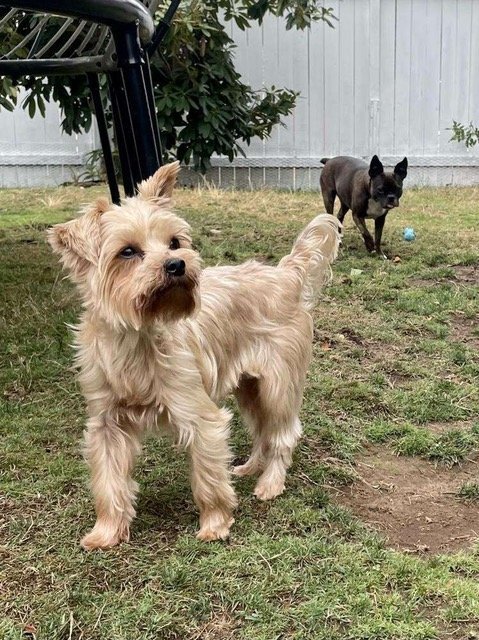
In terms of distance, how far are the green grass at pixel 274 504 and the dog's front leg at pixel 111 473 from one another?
83mm

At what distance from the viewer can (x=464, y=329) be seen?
14.7 ft

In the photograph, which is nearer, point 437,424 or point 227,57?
point 437,424

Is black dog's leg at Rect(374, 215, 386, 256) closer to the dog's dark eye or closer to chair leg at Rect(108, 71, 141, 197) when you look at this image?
chair leg at Rect(108, 71, 141, 197)

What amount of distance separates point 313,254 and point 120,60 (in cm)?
108

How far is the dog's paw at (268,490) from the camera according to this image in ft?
8.91

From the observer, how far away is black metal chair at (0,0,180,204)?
269cm

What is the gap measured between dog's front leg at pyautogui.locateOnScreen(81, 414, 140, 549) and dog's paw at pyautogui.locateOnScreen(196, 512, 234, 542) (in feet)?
0.74

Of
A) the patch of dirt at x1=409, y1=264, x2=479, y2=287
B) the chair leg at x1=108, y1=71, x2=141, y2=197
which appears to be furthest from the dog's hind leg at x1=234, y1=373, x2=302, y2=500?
the patch of dirt at x1=409, y1=264, x2=479, y2=287

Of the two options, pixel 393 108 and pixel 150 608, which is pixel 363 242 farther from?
pixel 150 608

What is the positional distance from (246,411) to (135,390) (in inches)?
29.3

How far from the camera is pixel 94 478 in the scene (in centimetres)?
245

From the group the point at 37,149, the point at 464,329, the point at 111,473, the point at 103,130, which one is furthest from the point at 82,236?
the point at 37,149

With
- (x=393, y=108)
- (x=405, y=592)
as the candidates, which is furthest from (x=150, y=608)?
(x=393, y=108)

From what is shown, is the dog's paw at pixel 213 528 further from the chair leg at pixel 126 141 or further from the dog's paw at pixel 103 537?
the chair leg at pixel 126 141
